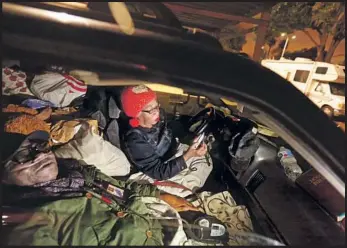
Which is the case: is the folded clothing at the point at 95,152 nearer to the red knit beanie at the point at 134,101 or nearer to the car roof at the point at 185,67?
the red knit beanie at the point at 134,101

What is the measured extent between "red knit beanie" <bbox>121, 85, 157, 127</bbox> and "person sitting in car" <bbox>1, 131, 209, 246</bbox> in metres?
0.46

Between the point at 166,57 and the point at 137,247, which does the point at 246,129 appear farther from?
the point at 166,57

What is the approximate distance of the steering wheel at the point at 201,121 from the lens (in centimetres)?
251

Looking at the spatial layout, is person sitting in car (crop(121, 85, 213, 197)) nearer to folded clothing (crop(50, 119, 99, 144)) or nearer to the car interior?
the car interior

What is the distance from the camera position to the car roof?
76 cm

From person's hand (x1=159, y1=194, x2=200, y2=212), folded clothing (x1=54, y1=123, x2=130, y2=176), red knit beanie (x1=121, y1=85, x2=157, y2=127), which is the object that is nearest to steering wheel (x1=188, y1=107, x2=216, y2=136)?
red knit beanie (x1=121, y1=85, x2=157, y2=127)

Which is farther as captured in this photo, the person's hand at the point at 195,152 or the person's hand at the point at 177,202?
the person's hand at the point at 195,152

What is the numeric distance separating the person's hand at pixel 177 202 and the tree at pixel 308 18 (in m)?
0.88

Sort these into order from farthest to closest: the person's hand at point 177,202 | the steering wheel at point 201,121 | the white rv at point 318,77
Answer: the steering wheel at point 201,121 < the person's hand at point 177,202 < the white rv at point 318,77

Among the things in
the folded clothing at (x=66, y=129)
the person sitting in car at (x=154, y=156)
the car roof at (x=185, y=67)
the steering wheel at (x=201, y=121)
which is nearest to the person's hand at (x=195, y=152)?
the person sitting in car at (x=154, y=156)

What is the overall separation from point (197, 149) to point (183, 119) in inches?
14.1

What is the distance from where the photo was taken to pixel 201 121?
8.46 ft

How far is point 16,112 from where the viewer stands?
206 cm

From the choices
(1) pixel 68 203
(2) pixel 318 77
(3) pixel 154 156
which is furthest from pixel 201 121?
(1) pixel 68 203
